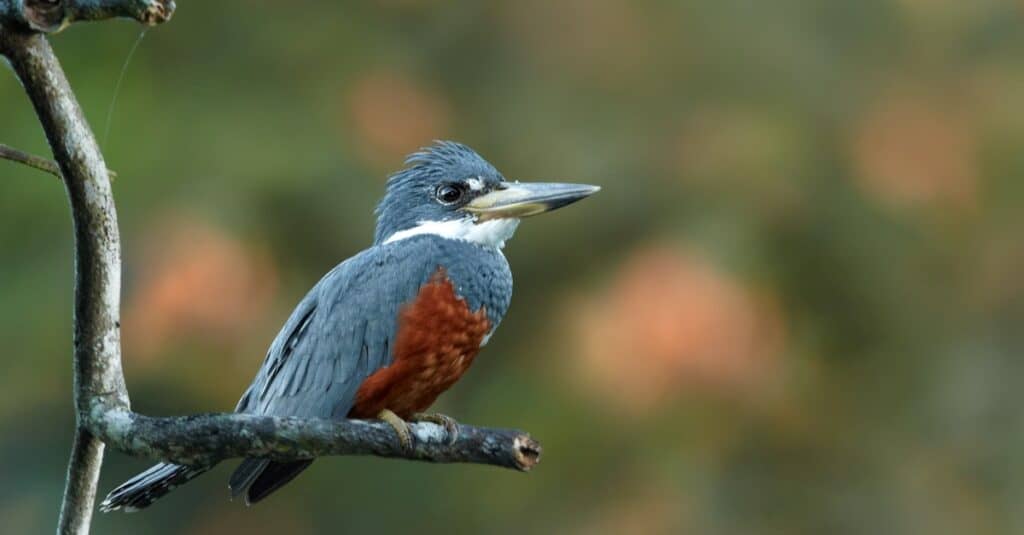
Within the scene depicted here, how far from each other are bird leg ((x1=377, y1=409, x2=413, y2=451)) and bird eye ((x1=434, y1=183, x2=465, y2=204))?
24.7 inches

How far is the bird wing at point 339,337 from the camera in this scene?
9.75 ft

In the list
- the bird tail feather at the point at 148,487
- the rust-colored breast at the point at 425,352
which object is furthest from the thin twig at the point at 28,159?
the rust-colored breast at the point at 425,352

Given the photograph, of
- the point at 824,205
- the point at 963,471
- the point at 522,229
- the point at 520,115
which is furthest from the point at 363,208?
the point at 963,471

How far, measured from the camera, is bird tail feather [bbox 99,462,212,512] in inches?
105

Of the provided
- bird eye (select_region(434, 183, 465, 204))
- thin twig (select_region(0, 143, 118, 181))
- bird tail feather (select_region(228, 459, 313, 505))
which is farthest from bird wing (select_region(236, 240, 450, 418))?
thin twig (select_region(0, 143, 118, 181))

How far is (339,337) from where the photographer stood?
10.0ft

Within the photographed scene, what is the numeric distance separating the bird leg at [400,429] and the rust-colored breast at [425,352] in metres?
0.06

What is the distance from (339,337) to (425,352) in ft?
0.63

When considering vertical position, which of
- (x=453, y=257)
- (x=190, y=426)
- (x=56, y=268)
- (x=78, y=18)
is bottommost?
(x=190, y=426)

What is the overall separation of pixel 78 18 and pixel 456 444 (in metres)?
0.87

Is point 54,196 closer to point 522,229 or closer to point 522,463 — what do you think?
point 522,229

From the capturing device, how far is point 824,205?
858cm

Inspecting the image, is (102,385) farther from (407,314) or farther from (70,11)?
(407,314)

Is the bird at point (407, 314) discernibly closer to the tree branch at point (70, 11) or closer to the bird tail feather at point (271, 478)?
the bird tail feather at point (271, 478)
